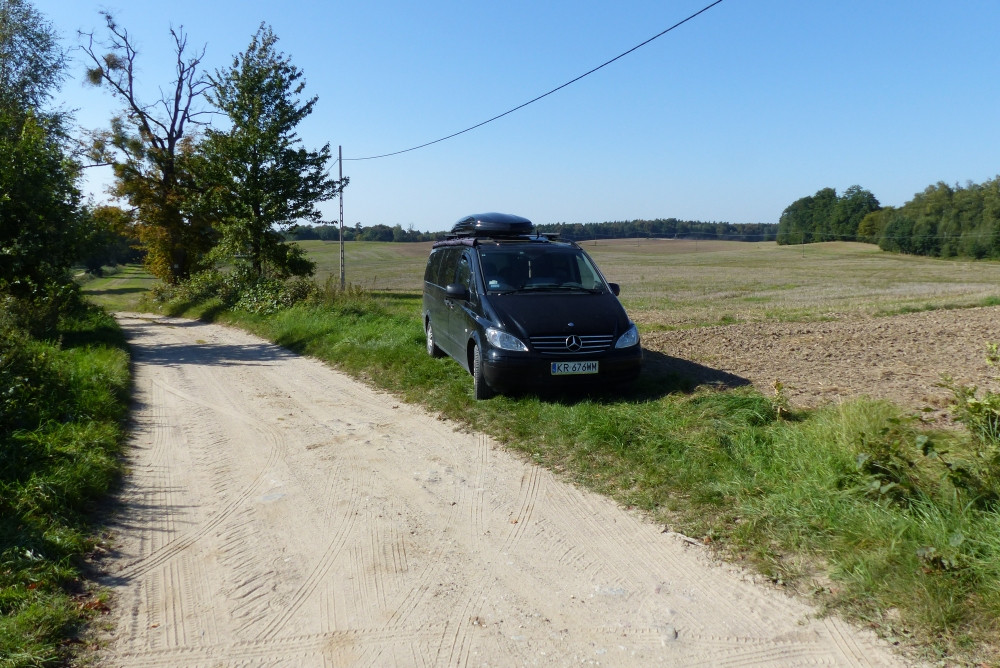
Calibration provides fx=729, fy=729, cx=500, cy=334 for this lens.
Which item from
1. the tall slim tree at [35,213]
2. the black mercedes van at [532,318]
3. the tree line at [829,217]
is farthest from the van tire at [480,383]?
the tree line at [829,217]

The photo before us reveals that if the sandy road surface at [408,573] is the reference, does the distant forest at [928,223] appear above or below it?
above

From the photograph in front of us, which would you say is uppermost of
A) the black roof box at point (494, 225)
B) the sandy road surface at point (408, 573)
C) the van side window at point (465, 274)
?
the black roof box at point (494, 225)

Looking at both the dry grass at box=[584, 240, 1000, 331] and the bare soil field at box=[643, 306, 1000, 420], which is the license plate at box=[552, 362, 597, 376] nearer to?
the bare soil field at box=[643, 306, 1000, 420]

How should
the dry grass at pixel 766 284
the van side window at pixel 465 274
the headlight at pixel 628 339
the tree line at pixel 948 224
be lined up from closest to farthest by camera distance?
the headlight at pixel 628 339, the van side window at pixel 465 274, the dry grass at pixel 766 284, the tree line at pixel 948 224

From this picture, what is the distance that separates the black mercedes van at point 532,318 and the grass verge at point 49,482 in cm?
392

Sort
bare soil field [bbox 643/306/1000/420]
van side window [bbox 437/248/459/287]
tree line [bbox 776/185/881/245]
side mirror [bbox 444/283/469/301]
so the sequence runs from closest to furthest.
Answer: bare soil field [bbox 643/306/1000/420] → side mirror [bbox 444/283/469/301] → van side window [bbox 437/248/459/287] → tree line [bbox 776/185/881/245]

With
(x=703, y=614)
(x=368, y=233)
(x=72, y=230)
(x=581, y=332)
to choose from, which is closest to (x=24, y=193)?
(x=72, y=230)

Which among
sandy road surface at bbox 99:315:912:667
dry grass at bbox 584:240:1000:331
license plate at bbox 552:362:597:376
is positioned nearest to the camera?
sandy road surface at bbox 99:315:912:667

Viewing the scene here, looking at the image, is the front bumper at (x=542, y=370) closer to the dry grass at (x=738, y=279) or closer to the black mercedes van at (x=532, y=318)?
the black mercedes van at (x=532, y=318)

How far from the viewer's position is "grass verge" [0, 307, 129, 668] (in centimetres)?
349

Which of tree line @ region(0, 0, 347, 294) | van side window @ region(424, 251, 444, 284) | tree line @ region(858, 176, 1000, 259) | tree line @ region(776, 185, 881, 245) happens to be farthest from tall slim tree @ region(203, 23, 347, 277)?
tree line @ region(776, 185, 881, 245)

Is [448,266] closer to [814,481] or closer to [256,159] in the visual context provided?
[814,481]

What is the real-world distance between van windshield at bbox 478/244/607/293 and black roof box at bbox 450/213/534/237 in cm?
178

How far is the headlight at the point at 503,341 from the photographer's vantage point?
7.93 meters
